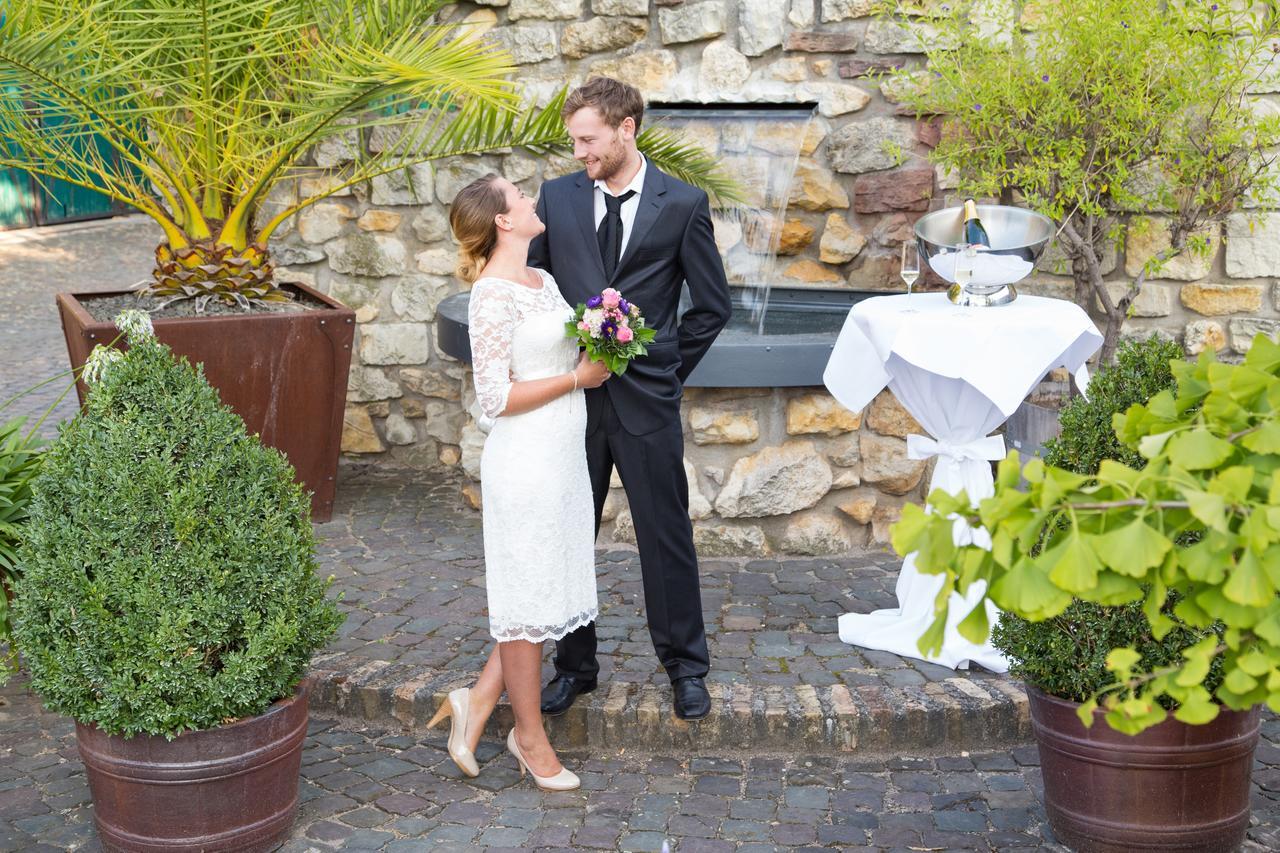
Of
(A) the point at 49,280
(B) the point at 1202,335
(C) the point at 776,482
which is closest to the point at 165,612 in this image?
(C) the point at 776,482

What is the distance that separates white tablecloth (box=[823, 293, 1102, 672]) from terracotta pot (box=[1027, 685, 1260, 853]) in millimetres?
710

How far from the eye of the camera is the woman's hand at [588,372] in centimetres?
359

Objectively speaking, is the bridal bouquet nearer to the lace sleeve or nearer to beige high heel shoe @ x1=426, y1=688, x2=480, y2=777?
the lace sleeve

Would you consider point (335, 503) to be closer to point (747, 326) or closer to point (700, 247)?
point (747, 326)

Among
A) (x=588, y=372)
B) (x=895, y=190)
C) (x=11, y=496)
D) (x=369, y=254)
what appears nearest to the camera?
(x=588, y=372)

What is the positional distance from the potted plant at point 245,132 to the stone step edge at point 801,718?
6.96ft

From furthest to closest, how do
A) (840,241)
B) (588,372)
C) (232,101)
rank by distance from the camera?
(840,241) < (232,101) < (588,372)

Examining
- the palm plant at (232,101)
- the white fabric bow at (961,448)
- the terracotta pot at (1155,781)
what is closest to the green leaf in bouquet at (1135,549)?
the terracotta pot at (1155,781)

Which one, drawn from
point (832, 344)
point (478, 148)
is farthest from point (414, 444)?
point (832, 344)

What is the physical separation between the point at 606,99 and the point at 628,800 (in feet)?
6.20

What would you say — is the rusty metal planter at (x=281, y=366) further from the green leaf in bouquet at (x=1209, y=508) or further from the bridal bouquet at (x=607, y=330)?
the green leaf in bouquet at (x=1209, y=508)

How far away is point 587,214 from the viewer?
3.86 metres

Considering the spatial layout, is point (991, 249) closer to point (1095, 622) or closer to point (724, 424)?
point (724, 424)

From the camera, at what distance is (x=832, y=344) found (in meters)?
5.18
